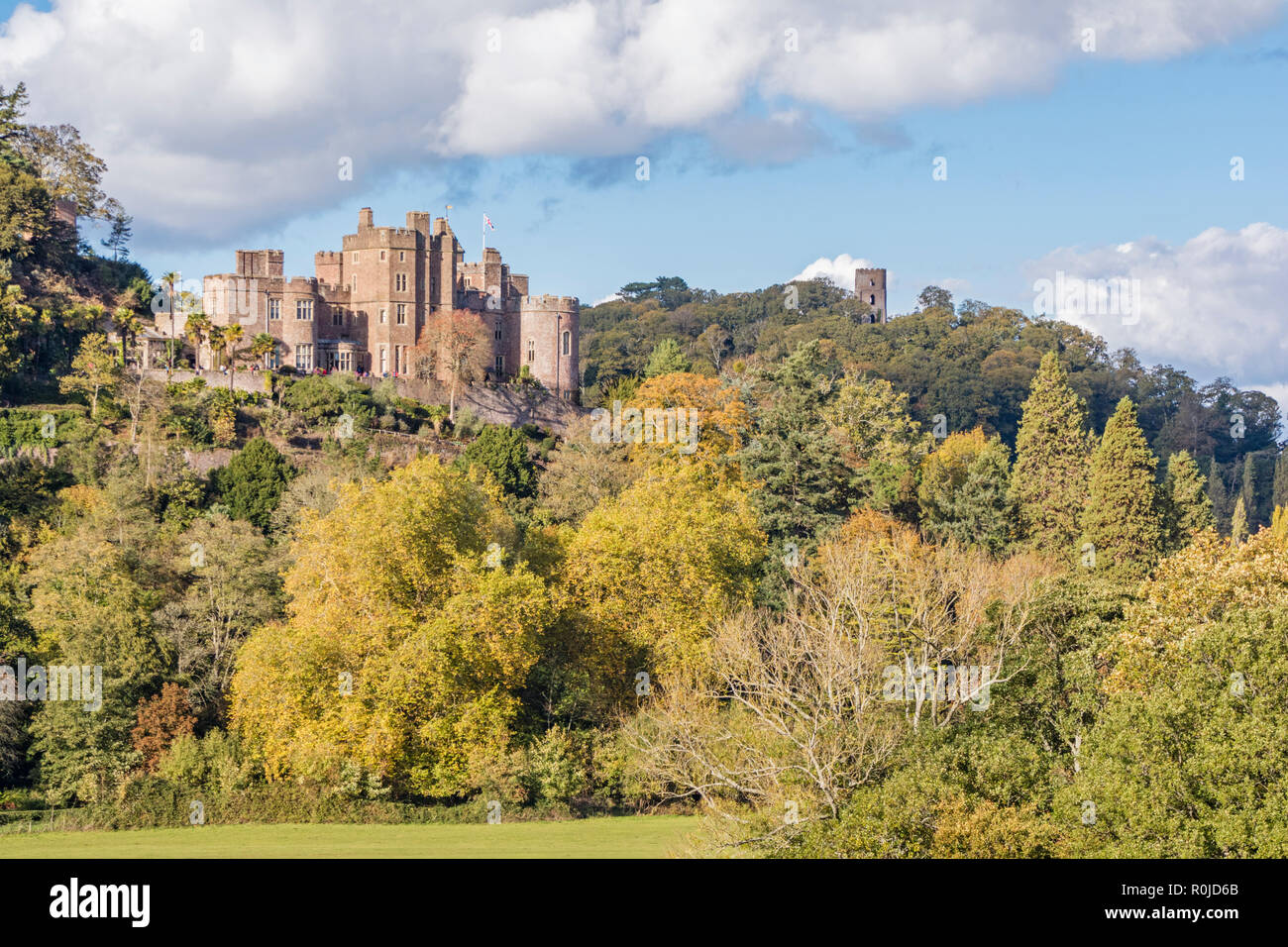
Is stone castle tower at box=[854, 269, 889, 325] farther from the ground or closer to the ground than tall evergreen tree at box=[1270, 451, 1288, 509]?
farther from the ground

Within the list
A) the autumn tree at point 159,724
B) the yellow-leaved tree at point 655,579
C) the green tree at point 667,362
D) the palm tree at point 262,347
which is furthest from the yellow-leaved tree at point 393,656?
the green tree at point 667,362

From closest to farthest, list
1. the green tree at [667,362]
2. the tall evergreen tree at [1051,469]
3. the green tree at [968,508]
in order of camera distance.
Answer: the green tree at [968,508], the tall evergreen tree at [1051,469], the green tree at [667,362]

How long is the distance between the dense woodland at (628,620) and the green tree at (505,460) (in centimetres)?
17

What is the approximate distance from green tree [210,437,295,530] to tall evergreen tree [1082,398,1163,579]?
99.7 ft

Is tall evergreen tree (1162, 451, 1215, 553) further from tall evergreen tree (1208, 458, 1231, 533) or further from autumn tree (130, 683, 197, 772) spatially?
tall evergreen tree (1208, 458, 1231, 533)

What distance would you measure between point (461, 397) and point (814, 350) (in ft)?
64.1

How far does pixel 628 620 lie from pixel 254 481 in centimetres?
1811

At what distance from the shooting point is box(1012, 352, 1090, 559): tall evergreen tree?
56.4 m

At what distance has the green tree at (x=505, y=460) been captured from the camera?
57.2 metres

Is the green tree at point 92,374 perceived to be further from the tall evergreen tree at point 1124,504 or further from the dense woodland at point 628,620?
the tall evergreen tree at point 1124,504

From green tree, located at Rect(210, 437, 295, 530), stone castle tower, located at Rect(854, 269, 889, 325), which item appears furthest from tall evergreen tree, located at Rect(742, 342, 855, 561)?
stone castle tower, located at Rect(854, 269, 889, 325)

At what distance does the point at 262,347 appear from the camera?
211ft

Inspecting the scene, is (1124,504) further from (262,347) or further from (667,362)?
(262,347)

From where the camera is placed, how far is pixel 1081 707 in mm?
30250
